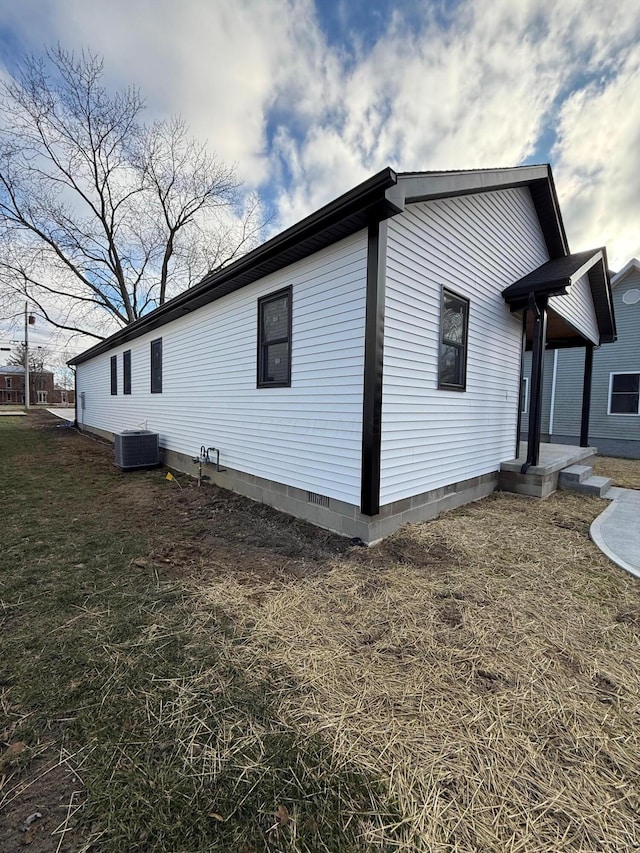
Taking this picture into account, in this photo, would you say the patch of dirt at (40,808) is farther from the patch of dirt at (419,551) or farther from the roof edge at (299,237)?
the roof edge at (299,237)

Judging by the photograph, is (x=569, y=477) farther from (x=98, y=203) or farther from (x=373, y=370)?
(x=98, y=203)

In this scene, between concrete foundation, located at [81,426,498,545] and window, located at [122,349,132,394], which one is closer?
concrete foundation, located at [81,426,498,545]

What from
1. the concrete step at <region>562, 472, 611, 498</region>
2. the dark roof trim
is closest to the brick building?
the dark roof trim

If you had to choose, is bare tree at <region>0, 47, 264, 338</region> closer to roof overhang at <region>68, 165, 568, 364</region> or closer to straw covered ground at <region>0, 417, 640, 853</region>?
roof overhang at <region>68, 165, 568, 364</region>

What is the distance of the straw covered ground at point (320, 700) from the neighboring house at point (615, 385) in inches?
434

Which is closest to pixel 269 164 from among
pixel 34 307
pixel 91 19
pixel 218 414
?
pixel 91 19

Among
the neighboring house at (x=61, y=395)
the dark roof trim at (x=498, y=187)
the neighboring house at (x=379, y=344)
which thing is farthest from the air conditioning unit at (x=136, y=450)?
the neighboring house at (x=61, y=395)

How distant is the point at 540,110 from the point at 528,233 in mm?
2472

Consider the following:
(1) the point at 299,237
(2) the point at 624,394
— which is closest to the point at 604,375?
(2) the point at 624,394

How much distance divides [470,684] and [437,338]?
12.4 ft

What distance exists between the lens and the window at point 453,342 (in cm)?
487

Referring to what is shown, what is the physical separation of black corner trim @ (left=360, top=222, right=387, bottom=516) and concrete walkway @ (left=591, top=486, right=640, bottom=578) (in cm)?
240

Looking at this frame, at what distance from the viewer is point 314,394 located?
176 inches

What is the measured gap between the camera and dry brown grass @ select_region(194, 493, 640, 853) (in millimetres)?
1313
